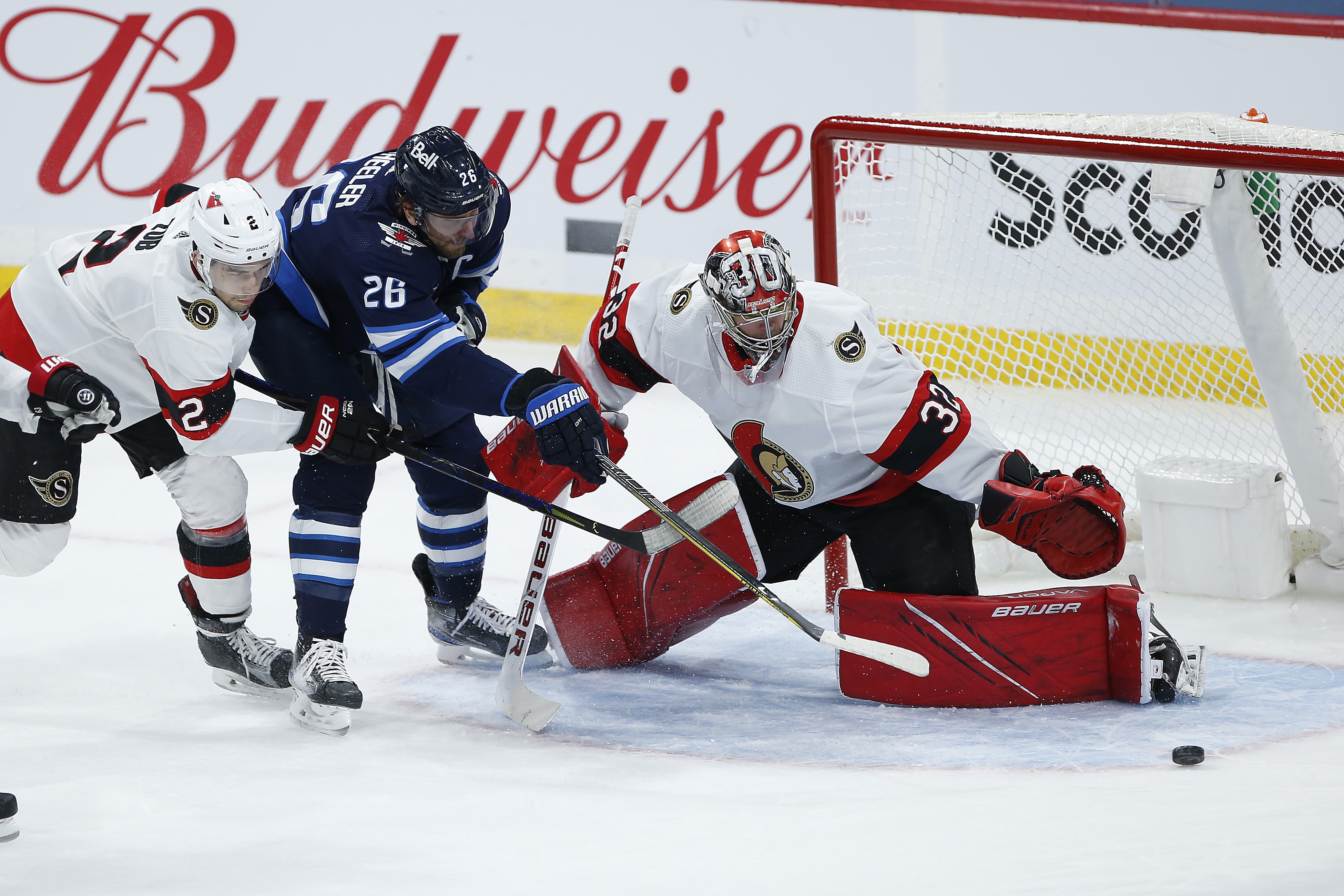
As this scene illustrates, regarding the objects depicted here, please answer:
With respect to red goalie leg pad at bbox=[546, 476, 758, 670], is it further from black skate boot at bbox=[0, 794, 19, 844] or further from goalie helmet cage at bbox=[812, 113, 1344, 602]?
black skate boot at bbox=[0, 794, 19, 844]

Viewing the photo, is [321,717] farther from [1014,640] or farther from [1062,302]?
[1062,302]

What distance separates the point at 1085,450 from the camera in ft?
13.3

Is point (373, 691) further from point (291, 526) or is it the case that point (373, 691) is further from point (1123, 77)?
point (1123, 77)

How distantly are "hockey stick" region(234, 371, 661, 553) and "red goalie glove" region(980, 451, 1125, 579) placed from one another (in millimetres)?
590

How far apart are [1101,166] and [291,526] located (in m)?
2.49

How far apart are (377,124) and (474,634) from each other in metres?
3.01

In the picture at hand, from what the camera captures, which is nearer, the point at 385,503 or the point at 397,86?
the point at 385,503

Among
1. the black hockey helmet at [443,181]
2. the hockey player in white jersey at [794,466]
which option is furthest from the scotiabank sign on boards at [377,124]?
the black hockey helmet at [443,181]

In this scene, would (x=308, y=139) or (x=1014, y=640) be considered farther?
(x=308, y=139)

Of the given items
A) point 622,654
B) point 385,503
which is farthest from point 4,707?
point 385,503

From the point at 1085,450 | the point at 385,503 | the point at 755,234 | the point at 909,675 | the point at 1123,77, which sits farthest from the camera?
the point at 1123,77

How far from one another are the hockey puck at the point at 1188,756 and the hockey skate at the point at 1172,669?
0.93 ft

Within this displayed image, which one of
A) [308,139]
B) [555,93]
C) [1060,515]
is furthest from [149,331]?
[308,139]

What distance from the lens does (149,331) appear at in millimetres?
2600
